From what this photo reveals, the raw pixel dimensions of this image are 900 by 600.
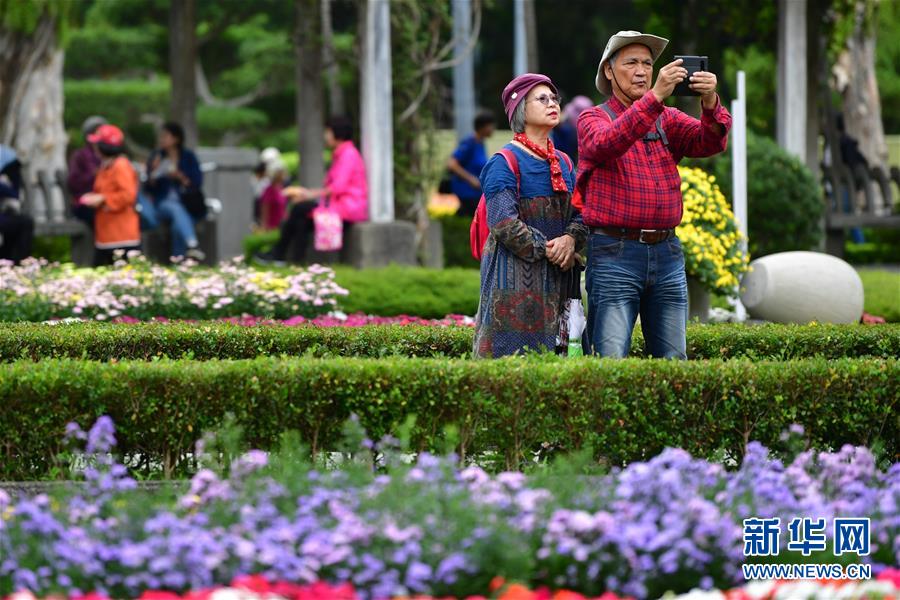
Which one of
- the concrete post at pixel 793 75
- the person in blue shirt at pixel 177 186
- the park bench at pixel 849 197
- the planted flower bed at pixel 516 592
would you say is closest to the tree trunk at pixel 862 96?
the park bench at pixel 849 197

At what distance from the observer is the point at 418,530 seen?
4.13 meters

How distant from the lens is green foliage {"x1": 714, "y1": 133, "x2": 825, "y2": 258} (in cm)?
1389

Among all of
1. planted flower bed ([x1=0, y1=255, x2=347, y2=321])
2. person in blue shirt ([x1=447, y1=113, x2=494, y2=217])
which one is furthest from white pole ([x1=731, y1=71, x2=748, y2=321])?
person in blue shirt ([x1=447, y1=113, x2=494, y2=217])

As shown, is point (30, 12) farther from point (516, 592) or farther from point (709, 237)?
point (516, 592)

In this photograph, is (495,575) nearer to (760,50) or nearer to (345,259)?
(345,259)

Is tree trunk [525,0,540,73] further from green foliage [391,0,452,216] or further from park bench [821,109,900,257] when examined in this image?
park bench [821,109,900,257]

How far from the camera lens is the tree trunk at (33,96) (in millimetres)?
19859

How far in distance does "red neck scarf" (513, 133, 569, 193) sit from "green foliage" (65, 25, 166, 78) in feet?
89.6

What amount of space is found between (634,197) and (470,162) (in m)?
9.25

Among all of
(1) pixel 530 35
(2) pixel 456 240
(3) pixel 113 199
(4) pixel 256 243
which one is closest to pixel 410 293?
(3) pixel 113 199

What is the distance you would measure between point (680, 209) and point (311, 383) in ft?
5.59

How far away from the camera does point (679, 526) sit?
4285mm

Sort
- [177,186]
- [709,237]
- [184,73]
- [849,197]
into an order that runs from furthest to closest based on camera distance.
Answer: [184,73] → [849,197] → [177,186] → [709,237]

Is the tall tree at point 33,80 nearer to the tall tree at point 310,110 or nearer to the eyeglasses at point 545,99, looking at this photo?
the tall tree at point 310,110
